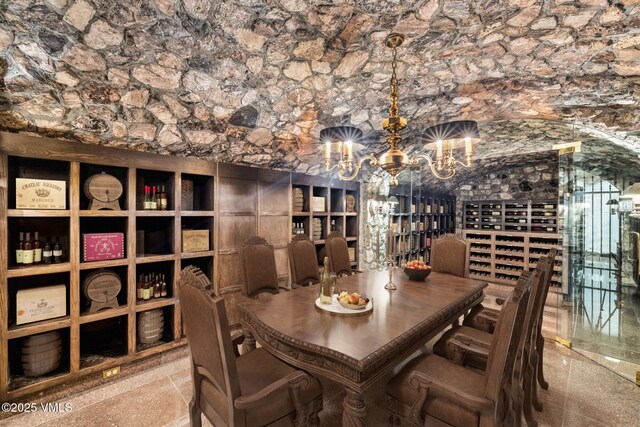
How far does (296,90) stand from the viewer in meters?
2.46

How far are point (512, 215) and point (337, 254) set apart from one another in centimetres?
497

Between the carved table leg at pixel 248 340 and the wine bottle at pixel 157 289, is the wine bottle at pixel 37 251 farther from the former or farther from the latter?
the carved table leg at pixel 248 340

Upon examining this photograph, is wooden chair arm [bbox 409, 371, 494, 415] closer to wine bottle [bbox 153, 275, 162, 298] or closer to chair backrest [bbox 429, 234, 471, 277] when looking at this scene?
chair backrest [bbox 429, 234, 471, 277]

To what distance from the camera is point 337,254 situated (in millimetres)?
3242

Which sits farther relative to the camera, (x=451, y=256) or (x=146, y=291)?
(x=451, y=256)

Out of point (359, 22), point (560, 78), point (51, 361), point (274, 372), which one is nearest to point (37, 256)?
point (51, 361)

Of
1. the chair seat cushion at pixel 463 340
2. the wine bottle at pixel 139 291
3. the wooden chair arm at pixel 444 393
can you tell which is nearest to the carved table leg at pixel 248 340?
the wooden chair arm at pixel 444 393

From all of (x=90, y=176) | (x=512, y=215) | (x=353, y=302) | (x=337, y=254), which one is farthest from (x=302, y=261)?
(x=512, y=215)

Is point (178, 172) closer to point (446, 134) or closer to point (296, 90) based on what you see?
point (296, 90)

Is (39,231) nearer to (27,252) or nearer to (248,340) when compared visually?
(27,252)

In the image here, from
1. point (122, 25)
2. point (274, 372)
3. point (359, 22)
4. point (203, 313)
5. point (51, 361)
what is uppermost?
point (359, 22)

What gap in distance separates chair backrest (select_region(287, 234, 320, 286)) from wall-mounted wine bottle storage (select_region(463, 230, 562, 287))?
3758 millimetres

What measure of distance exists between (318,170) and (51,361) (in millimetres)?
3233

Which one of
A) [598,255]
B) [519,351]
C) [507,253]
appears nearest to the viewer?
[519,351]
